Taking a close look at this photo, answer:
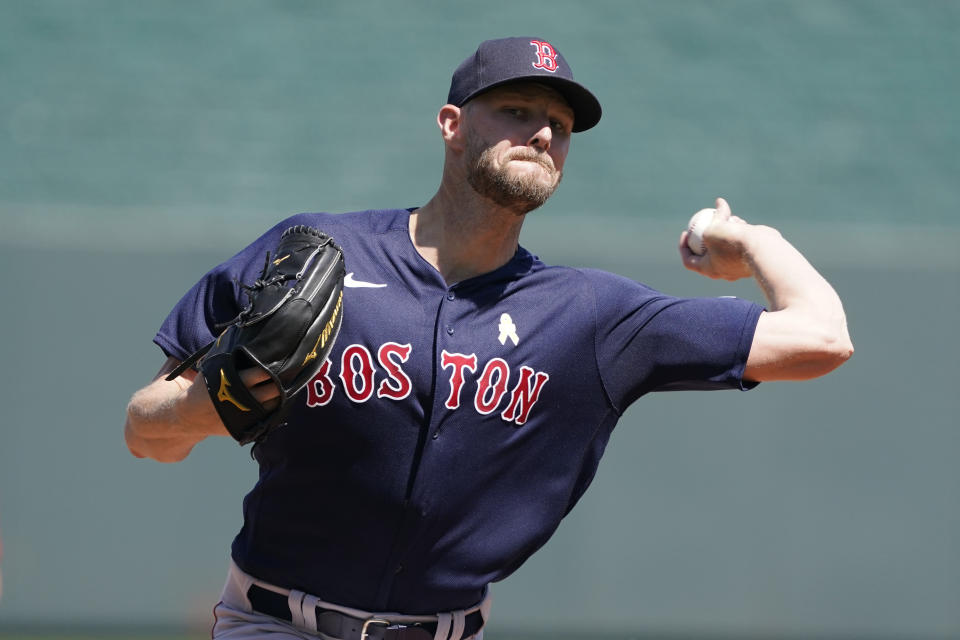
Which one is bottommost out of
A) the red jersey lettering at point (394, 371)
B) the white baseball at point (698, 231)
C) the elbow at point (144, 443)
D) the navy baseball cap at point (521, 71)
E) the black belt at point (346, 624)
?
the black belt at point (346, 624)

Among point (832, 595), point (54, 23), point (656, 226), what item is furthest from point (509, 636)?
point (54, 23)

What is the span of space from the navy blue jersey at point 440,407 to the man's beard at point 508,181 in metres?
0.19

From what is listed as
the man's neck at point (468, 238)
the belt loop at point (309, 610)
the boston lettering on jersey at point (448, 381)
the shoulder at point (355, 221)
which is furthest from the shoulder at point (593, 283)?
the belt loop at point (309, 610)

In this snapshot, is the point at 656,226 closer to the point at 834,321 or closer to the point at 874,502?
the point at 874,502

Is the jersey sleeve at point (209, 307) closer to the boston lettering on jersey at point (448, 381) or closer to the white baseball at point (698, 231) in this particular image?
the boston lettering on jersey at point (448, 381)

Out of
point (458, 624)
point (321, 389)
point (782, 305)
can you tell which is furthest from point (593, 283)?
point (458, 624)

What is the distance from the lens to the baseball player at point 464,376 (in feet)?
9.74

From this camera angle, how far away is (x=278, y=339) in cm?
258

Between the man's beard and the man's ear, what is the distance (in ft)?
0.35

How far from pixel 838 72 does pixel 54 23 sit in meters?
5.81

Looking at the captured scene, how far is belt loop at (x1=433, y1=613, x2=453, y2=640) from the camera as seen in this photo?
10.0 ft

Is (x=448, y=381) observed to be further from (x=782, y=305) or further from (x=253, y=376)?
(x=782, y=305)

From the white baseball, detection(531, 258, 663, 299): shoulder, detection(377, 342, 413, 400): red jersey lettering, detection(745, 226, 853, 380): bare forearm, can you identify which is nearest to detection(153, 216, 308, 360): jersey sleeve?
detection(377, 342, 413, 400): red jersey lettering

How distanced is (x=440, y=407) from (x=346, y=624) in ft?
1.79
